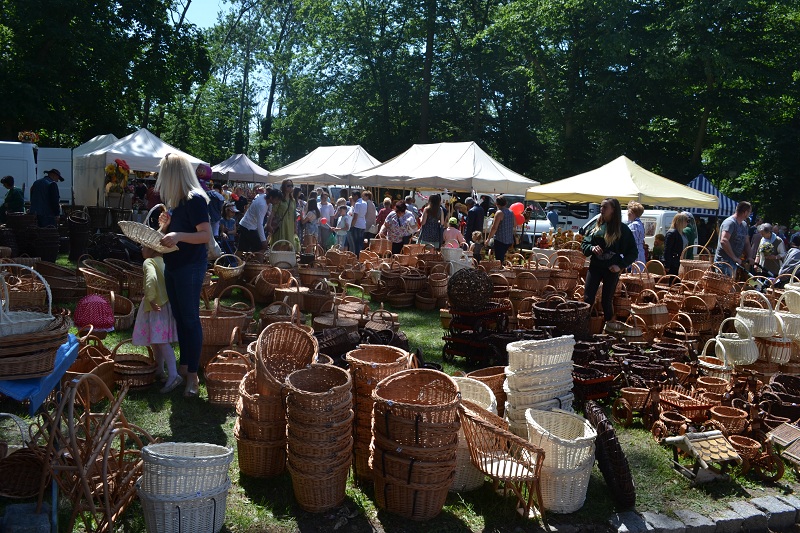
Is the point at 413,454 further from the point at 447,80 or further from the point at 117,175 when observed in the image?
the point at 447,80

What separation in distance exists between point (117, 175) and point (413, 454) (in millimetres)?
12255

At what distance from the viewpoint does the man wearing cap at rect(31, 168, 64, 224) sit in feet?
38.2

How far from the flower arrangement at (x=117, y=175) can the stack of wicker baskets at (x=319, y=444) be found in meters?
11.6

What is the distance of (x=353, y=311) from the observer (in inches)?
285

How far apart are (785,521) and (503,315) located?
124 inches

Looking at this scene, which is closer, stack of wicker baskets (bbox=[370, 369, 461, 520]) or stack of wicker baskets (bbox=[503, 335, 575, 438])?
stack of wicker baskets (bbox=[370, 369, 461, 520])

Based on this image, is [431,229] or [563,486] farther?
[431,229]

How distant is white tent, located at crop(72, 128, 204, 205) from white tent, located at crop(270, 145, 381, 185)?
12.7ft

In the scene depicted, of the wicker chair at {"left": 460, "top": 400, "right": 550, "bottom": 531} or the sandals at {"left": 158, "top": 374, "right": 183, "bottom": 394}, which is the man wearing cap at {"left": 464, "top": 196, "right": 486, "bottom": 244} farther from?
the wicker chair at {"left": 460, "top": 400, "right": 550, "bottom": 531}

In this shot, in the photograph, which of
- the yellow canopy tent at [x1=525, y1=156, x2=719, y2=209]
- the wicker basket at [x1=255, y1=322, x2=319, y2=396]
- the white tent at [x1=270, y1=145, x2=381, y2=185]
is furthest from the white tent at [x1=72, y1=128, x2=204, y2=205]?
the wicker basket at [x1=255, y1=322, x2=319, y2=396]

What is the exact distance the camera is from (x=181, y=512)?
303cm

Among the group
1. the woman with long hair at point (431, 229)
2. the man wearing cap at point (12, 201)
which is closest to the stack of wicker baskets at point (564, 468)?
the woman with long hair at point (431, 229)

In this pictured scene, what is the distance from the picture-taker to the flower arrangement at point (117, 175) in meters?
13.6

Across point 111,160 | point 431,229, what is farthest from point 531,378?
point 111,160
